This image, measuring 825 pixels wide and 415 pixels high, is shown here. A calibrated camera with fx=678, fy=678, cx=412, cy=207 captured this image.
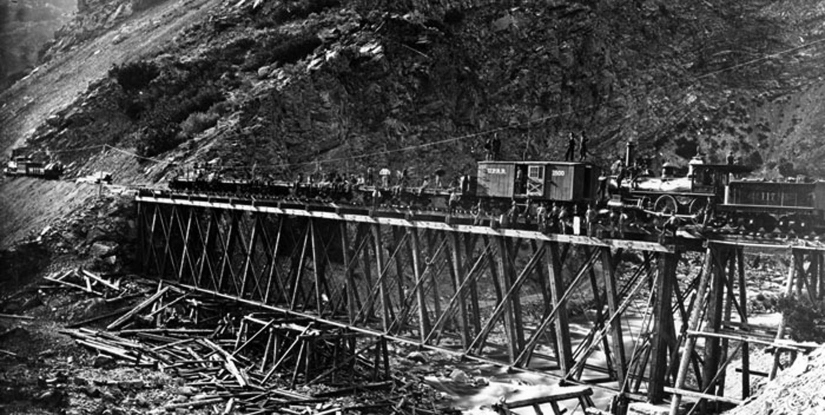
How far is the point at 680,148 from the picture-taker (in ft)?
164

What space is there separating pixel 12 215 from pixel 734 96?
5049 cm

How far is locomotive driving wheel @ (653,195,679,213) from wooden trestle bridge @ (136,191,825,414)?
2231mm

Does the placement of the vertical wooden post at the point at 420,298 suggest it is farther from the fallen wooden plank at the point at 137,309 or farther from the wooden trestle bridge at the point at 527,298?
the fallen wooden plank at the point at 137,309

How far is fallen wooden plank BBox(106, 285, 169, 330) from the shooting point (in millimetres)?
27266

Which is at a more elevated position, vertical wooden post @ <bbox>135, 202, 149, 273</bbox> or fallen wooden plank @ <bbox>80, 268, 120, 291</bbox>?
vertical wooden post @ <bbox>135, 202, 149, 273</bbox>

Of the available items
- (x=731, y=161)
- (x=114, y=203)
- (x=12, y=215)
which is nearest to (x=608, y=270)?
(x=731, y=161)

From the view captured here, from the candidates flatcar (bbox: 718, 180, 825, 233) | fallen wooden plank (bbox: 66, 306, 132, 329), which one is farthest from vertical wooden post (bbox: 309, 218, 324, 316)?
flatcar (bbox: 718, 180, 825, 233)

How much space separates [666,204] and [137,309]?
21.3 m

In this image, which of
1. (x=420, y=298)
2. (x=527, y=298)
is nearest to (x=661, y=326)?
(x=420, y=298)

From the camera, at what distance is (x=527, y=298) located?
3953 cm

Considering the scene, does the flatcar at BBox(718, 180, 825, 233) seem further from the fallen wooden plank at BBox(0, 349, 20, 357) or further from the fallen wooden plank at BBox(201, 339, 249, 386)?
the fallen wooden plank at BBox(0, 349, 20, 357)

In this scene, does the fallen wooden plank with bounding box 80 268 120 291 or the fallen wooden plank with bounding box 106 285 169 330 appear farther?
the fallen wooden plank with bounding box 80 268 120 291

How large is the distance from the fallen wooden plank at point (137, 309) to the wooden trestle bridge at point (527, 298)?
127 centimetres

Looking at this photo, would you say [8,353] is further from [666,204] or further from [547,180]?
[666,204]
